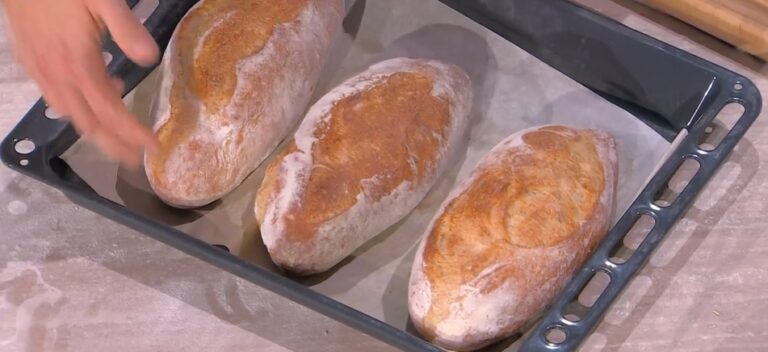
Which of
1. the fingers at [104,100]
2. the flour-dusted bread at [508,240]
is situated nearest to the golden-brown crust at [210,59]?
the fingers at [104,100]

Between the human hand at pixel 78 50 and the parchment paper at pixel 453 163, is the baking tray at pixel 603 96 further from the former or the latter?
the human hand at pixel 78 50

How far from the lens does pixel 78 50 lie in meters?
0.77

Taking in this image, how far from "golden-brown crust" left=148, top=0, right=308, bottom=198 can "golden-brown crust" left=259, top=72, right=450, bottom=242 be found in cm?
9

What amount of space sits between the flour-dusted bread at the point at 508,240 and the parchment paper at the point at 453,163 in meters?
0.06

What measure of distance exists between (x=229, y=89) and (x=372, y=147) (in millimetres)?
158

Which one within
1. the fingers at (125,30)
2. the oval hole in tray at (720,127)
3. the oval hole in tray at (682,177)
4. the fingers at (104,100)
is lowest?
the fingers at (104,100)

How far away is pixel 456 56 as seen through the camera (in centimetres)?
107

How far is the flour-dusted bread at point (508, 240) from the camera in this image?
0.84m

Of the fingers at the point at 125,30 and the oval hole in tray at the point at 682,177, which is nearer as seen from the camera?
the fingers at the point at 125,30

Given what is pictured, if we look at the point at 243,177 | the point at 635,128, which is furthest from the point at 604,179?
the point at 243,177

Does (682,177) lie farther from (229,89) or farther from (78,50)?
(78,50)

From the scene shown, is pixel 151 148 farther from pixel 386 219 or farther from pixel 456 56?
pixel 456 56

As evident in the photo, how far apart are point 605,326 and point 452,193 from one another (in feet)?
0.63

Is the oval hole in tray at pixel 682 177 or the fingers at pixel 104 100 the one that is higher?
the oval hole in tray at pixel 682 177
